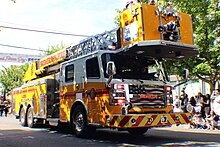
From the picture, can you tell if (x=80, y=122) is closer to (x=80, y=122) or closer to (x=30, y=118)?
(x=80, y=122)

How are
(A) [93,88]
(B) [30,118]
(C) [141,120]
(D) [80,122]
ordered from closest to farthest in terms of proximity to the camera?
(C) [141,120] < (A) [93,88] < (D) [80,122] < (B) [30,118]

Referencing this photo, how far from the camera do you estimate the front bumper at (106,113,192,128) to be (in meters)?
7.57

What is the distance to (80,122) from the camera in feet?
30.4

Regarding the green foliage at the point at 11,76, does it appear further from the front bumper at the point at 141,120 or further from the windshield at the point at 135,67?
the front bumper at the point at 141,120

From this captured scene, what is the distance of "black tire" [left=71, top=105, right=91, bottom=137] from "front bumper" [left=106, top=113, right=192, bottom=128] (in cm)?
129

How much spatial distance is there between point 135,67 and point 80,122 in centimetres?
240

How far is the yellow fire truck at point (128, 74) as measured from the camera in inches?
311

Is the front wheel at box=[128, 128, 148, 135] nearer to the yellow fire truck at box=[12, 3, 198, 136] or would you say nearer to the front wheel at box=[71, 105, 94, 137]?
the yellow fire truck at box=[12, 3, 198, 136]

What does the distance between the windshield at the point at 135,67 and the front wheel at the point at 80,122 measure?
1.60m

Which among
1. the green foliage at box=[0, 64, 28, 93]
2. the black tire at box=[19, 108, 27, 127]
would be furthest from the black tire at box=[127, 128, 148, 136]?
the green foliage at box=[0, 64, 28, 93]

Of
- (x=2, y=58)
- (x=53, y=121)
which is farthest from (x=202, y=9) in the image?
(x=2, y=58)

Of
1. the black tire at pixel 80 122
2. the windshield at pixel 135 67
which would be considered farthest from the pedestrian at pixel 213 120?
the black tire at pixel 80 122

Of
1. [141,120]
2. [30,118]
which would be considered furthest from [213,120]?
[30,118]

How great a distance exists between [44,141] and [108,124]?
2300 mm
